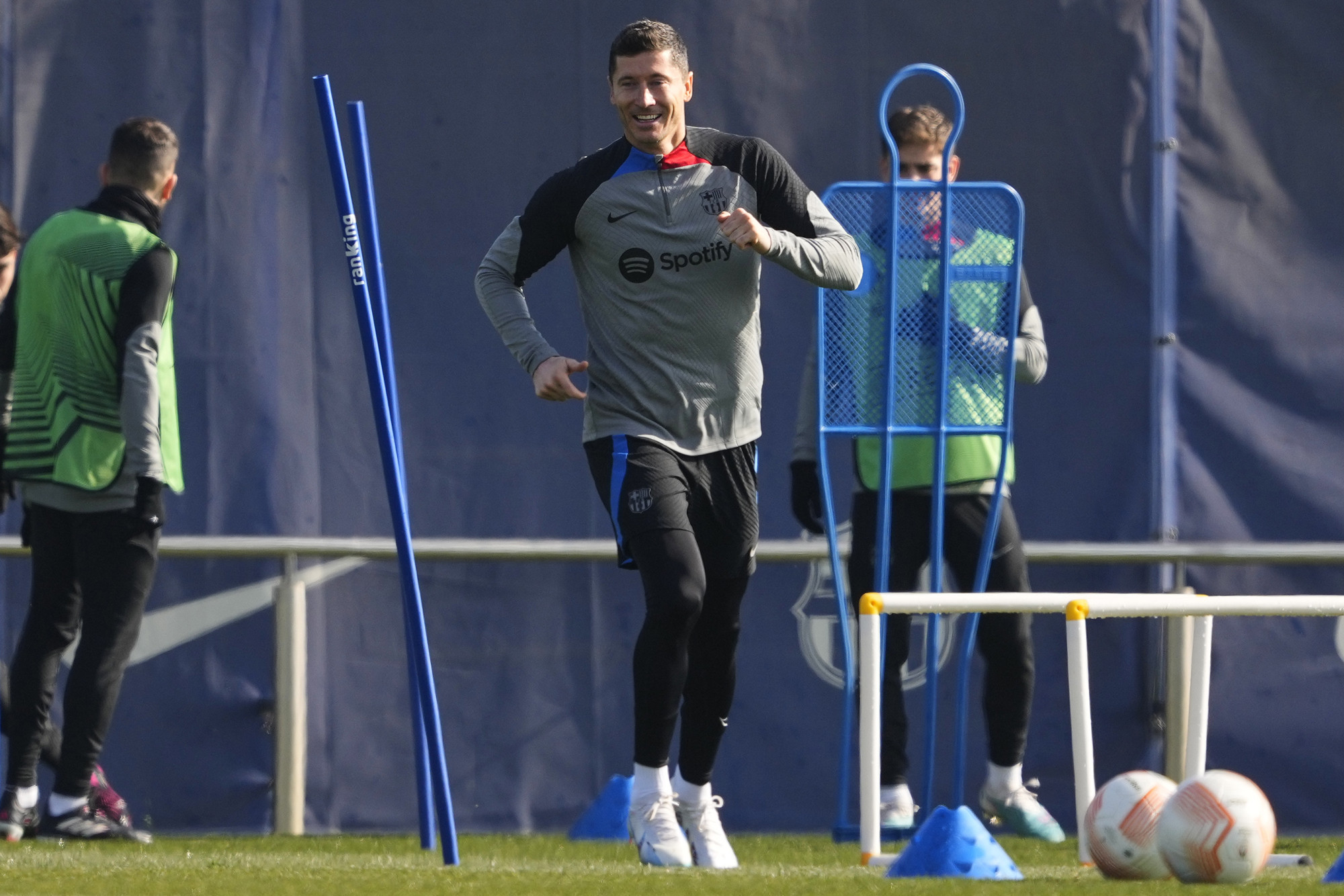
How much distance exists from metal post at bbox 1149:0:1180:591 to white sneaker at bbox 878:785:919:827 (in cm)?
121

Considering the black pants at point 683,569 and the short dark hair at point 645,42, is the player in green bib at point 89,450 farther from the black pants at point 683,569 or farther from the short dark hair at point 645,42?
the short dark hair at point 645,42

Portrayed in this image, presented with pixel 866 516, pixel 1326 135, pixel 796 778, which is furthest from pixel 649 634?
pixel 1326 135

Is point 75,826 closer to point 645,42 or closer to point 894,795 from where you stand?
point 894,795

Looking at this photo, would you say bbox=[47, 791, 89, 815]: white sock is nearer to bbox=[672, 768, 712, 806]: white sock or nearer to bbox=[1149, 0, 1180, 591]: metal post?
bbox=[672, 768, 712, 806]: white sock

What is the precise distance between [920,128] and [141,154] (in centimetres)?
203

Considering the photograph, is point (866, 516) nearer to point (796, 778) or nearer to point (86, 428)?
point (796, 778)

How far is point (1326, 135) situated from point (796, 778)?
254 centimetres

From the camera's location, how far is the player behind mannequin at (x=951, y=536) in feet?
18.4

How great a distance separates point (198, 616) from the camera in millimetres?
6125

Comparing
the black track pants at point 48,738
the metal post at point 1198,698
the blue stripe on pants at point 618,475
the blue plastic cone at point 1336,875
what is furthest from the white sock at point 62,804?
the blue plastic cone at point 1336,875

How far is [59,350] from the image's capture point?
5.12 meters

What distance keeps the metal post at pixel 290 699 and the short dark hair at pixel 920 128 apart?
7.04ft

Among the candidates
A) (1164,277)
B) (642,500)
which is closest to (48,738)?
(642,500)

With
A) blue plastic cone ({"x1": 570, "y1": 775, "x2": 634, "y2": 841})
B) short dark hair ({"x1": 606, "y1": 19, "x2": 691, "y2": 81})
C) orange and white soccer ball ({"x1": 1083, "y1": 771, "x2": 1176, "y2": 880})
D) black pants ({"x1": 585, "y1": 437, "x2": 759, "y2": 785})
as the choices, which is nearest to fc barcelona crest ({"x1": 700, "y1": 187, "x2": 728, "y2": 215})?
short dark hair ({"x1": 606, "y1": 19, "x2": 691, "y2": 81})
